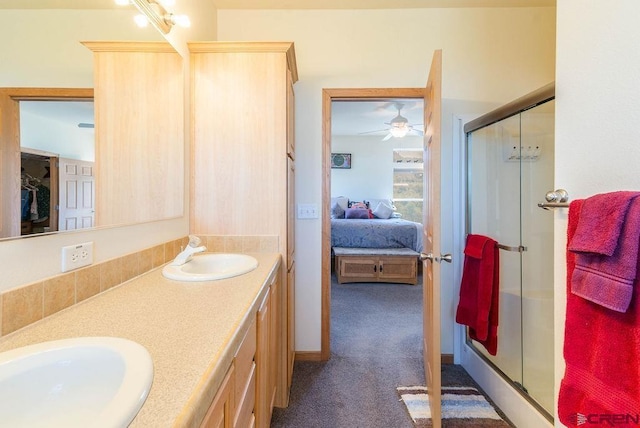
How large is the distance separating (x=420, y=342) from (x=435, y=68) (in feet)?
6.90

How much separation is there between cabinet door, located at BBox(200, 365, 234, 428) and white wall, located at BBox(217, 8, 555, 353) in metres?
1.41

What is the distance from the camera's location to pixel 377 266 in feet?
12.6

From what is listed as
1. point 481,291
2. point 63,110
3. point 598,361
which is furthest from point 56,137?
point 481,291

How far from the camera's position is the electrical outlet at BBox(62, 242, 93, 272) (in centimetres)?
85

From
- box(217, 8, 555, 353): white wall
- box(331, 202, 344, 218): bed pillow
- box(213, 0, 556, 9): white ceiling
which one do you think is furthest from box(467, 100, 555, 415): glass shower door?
box(331, 202, 344, 218): bed pillow

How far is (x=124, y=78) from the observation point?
3.71 ft

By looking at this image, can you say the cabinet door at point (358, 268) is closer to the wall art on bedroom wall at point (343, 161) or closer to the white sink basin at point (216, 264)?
the white sink basin at point (216, 264)

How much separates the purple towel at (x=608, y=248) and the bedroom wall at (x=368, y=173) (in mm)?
5726

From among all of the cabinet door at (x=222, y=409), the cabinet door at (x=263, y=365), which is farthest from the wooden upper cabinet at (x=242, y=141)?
the cabinet door at (x=222, y=409)

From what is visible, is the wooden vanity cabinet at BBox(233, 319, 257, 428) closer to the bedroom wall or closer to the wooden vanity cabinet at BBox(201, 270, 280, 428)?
the wooden vanity cabinet at BBox(201, 270, 280, 428)

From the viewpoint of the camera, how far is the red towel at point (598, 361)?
67 centimetres

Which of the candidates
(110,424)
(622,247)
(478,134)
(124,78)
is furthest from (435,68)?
(110,424)

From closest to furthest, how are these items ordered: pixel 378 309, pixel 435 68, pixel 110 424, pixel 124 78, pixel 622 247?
pixel 110 424 → pixel 622 247 → pixel 124 78 → pixel 435 68 → pixel 378 309

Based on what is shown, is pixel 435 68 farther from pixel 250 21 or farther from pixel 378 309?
pixel 378 309
